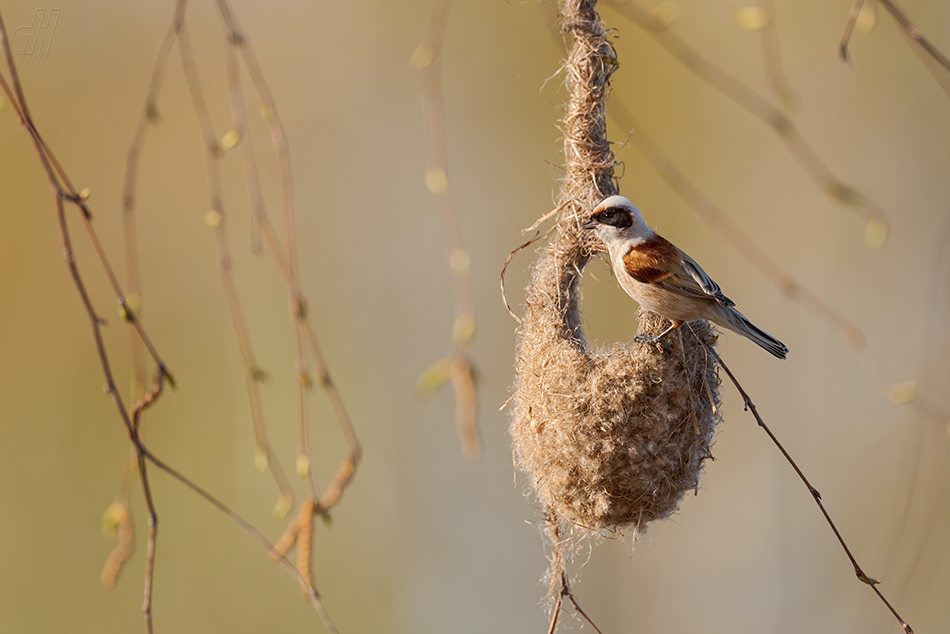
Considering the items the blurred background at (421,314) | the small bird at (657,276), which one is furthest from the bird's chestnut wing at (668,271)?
the blurred background at (421,314)

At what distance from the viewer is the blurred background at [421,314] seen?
4723 millimetres

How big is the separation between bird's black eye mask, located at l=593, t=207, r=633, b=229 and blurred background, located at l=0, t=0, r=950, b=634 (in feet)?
9.22

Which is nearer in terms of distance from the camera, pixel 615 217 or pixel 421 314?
pixel 615 217

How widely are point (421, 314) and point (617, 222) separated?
3.65 meters

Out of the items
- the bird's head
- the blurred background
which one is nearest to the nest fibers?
the bird's head

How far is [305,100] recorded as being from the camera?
17.2 ft

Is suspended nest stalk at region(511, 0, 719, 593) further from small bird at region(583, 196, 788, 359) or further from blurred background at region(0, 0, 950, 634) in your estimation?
blurred background at region(0, 0, 950, 634)

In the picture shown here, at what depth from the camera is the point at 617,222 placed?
6.53 ft

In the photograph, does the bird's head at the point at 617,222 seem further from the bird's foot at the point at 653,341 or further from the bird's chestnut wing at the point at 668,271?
the bird's foot at the point at 653,341

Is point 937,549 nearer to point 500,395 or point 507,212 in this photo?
point 500,395

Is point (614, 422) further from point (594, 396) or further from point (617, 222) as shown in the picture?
point (617, 222)

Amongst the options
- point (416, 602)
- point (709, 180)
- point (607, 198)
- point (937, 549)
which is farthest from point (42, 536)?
point (937, 549)

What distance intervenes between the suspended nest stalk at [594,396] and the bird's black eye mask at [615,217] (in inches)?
3.4

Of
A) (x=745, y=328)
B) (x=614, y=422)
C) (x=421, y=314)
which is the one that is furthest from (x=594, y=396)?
(x=421, y=314)
